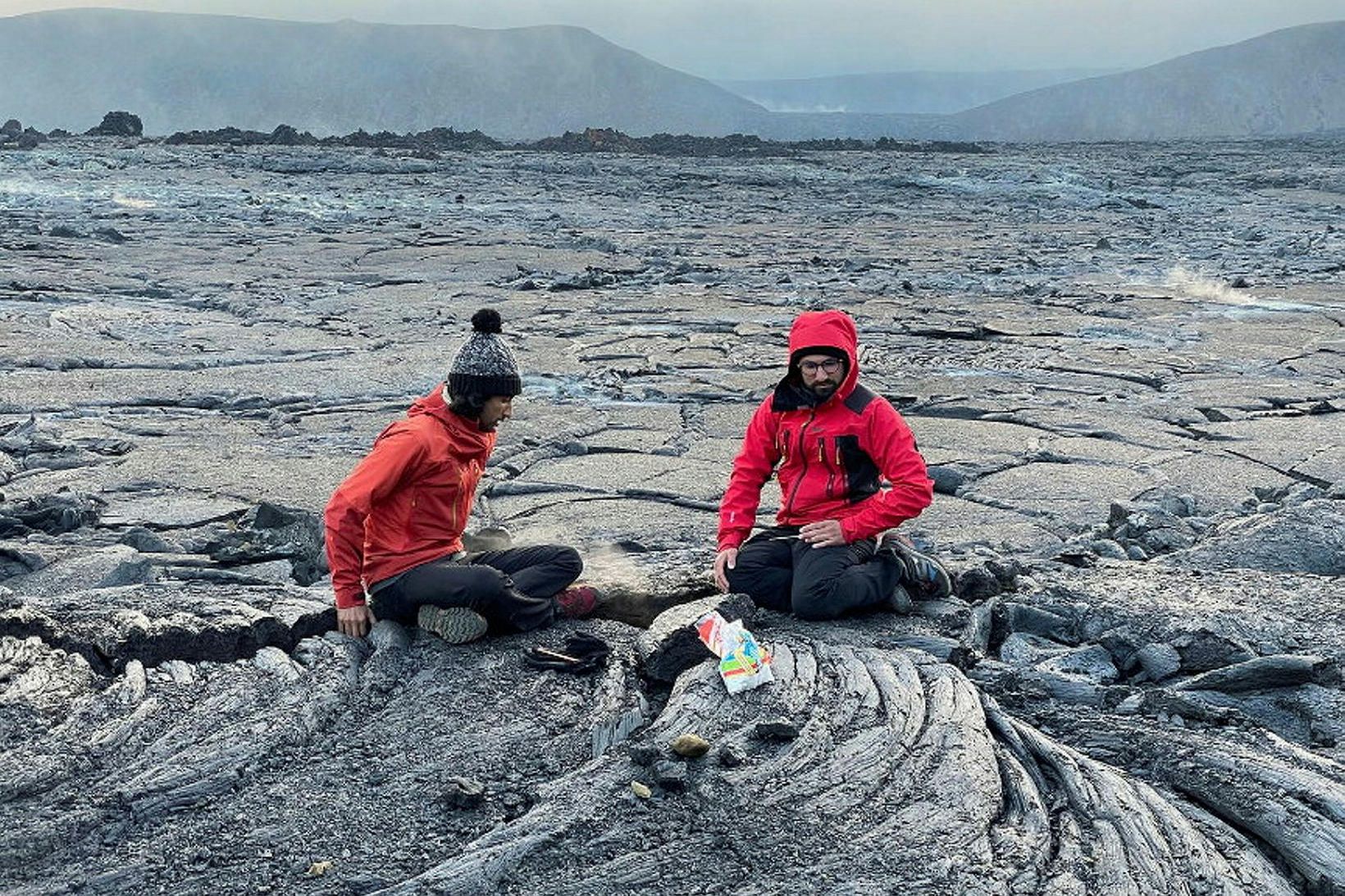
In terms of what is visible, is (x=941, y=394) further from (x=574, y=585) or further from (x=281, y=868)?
(x=281, y=868)

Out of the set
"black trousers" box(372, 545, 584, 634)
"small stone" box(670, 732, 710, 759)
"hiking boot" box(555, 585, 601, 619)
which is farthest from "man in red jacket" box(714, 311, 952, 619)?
"small stone" box(670, 732, 710, 759)

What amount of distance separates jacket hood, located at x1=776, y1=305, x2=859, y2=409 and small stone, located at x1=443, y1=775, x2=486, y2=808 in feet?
6.21

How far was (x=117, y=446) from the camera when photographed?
741 centimetres

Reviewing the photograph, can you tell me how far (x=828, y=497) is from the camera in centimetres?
494

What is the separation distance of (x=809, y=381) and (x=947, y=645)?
3.34 feet

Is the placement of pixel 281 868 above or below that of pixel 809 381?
below

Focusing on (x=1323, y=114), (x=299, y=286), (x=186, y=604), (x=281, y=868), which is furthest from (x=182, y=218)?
(x=1323, y=114)

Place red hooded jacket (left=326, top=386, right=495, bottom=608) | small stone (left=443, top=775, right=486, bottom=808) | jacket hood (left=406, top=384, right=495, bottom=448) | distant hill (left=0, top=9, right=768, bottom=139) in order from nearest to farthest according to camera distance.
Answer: small stone (left=443, top=775, right=486, bottom=808) → red hooded jacket (left=326, top=386, right=495, bottom=608) → jacket hood (left=406, top=384, right=495, bottom=448) → distant hill (left=0, top=9, right=768, bottom=139)

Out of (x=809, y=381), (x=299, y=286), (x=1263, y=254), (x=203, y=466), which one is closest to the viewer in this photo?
(x=809, y=381)

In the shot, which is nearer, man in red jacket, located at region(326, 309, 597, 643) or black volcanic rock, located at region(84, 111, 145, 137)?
man in red jacket, located at region(326, 309, 597, 643)

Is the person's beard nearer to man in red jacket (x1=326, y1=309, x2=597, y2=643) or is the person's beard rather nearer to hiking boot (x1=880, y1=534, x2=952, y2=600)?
hiking boot (x1=880, y1=534, x2=952, y2=600)

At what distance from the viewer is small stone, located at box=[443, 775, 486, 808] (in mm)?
3400

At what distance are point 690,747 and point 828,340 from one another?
1.65 meters

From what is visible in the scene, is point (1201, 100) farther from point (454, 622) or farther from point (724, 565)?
point (454, 622)
